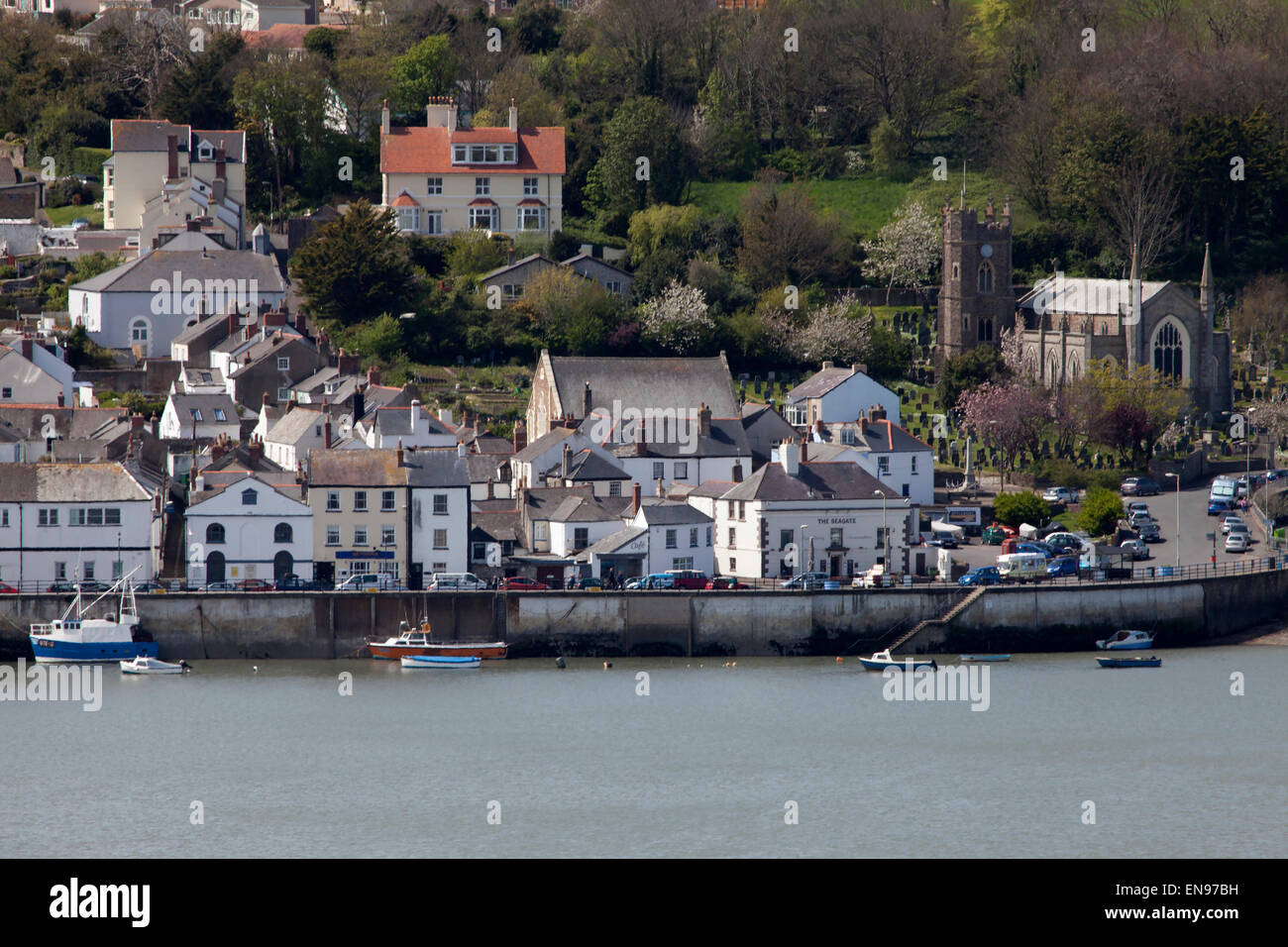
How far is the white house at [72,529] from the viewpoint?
6150cm

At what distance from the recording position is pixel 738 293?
93.6 metres

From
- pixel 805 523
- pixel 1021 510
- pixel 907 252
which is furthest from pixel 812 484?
pixel 907 252

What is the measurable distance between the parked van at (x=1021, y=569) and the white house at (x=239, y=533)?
18175 mm

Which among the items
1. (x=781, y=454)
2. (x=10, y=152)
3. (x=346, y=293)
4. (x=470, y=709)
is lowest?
(x=470, y=709)

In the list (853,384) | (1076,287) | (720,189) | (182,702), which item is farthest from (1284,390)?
(182,702)

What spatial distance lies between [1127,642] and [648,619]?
12.2 meters

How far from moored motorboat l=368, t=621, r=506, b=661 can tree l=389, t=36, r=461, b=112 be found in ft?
163

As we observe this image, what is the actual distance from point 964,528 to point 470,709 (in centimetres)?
2222

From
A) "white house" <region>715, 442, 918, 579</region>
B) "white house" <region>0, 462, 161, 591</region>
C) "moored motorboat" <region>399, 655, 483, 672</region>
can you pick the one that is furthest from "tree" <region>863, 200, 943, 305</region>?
"white house" <region>0, 462, 161, 591</region>

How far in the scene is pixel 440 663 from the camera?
195ft

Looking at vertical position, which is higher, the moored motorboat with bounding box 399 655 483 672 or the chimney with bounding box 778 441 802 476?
the chimney with bounding box 778 441 802 476

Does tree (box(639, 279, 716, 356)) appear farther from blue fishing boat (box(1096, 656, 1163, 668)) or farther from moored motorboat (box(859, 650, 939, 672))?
blue fishing boat (box(1096, 656, 1163, 668))

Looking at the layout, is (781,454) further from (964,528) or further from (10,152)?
(10,152)

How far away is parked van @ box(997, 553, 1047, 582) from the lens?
6425cm
